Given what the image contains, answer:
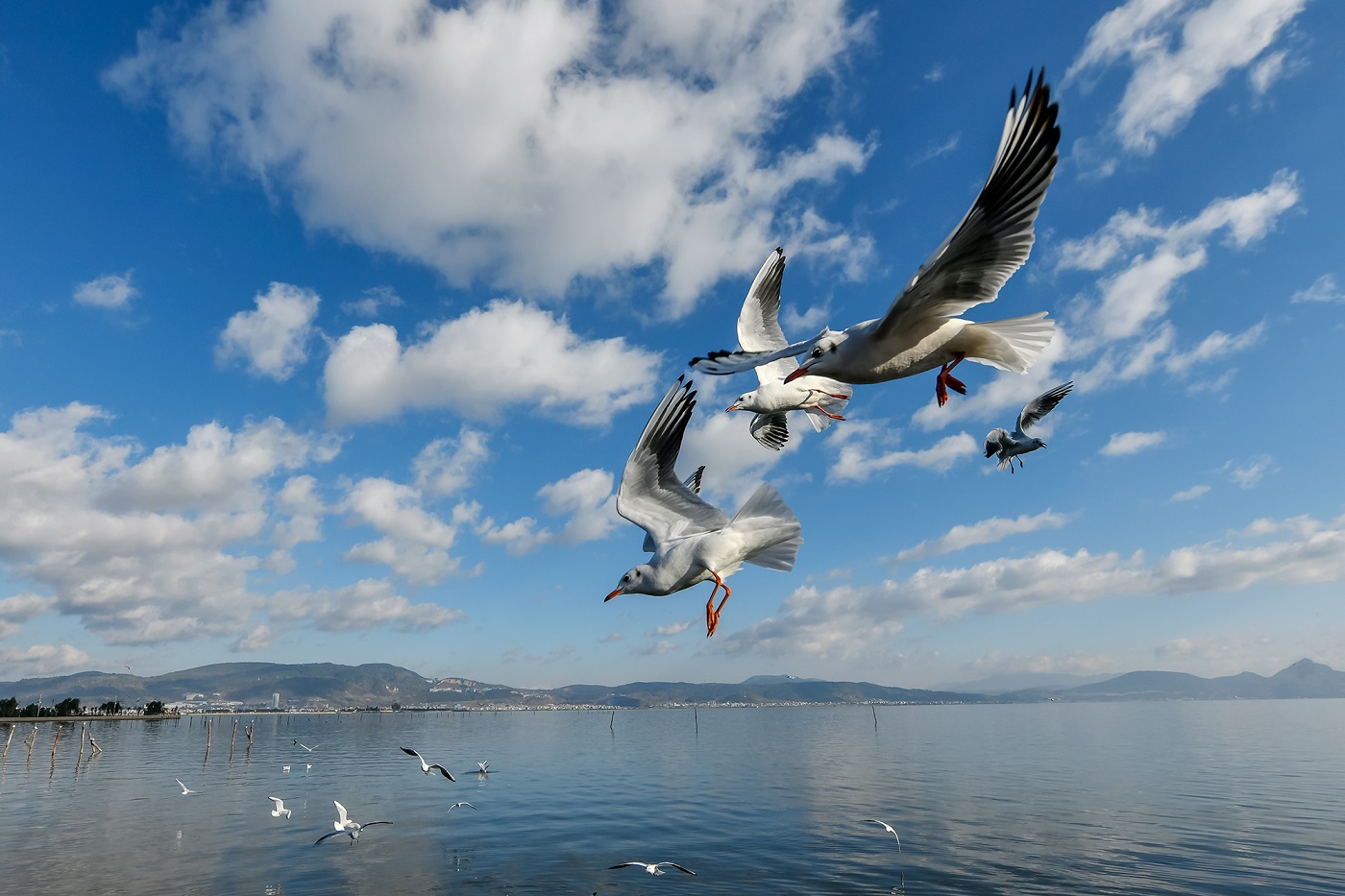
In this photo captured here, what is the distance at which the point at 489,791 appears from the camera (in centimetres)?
4897

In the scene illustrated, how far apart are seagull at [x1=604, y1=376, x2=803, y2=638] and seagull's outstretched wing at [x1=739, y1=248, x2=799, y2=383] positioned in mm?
4024

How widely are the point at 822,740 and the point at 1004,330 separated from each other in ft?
344

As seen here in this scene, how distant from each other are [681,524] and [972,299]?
14.5ft

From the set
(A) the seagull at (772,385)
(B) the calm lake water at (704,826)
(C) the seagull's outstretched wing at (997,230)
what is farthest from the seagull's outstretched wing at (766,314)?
(B) the calm lake water at (704,826)

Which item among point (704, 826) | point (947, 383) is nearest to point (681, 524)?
point (947, 383)

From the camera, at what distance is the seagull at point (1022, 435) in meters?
10.9

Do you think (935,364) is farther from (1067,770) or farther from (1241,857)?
(1067,770)

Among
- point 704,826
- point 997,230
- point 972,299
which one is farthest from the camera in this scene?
point 704,826

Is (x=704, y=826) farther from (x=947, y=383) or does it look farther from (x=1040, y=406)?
(x=947, y=383)

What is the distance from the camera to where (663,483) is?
907 centimetres

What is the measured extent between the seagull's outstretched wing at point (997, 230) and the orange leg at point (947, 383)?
1.85 feet

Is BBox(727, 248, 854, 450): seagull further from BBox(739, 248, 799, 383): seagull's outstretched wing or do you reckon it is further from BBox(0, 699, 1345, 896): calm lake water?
BBox(0, 699, 1345, 896): calm lake water

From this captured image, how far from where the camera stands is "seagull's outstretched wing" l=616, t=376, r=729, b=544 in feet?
29.0

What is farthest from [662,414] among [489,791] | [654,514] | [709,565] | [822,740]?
[822,740]
